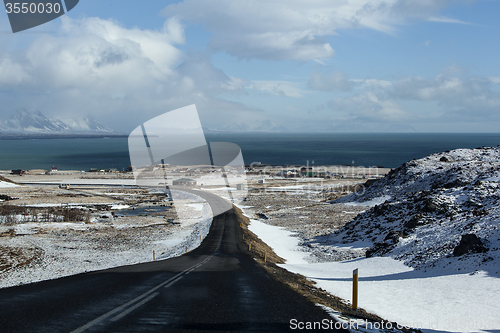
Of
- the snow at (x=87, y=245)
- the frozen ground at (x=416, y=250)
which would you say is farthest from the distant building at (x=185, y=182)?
the frozen ground at (x=416, y=250)

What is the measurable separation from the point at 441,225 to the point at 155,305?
19.4 metres

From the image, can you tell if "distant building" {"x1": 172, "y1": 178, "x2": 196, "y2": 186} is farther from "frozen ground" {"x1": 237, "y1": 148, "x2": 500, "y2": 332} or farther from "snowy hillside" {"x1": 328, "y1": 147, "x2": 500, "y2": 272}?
"snowy hillside" {"x1": 328, "y1": 147, "x2": 500, "y2": 272}

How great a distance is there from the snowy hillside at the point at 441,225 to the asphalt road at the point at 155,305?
9.31m

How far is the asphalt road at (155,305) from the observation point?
584 centimetres

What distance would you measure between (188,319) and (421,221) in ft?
68.3

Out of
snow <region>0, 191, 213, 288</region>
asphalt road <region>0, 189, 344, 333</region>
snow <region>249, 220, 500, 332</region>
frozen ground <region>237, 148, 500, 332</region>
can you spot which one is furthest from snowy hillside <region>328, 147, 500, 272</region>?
snow <region>0, 191, 213, 288</region>

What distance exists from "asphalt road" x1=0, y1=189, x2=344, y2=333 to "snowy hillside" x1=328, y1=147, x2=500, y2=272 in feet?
30.5

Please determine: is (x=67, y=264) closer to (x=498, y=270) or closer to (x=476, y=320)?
(x=476, y=320)

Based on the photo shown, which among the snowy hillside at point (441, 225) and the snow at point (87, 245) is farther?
the snow at point (87, 245)

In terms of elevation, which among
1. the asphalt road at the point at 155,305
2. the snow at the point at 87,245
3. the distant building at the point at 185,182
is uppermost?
the asphalt road at the point at 155,305

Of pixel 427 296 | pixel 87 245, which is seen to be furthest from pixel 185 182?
pixel 427 296

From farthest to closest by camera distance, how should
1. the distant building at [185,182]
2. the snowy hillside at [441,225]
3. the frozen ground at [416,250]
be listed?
the distant building at [185,182], the snowy hillside at [441,225], the frozen ground at [416,250]

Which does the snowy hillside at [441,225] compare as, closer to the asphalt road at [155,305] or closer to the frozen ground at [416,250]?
the frozen ground at [416,250]

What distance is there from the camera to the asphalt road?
5.84 metres
